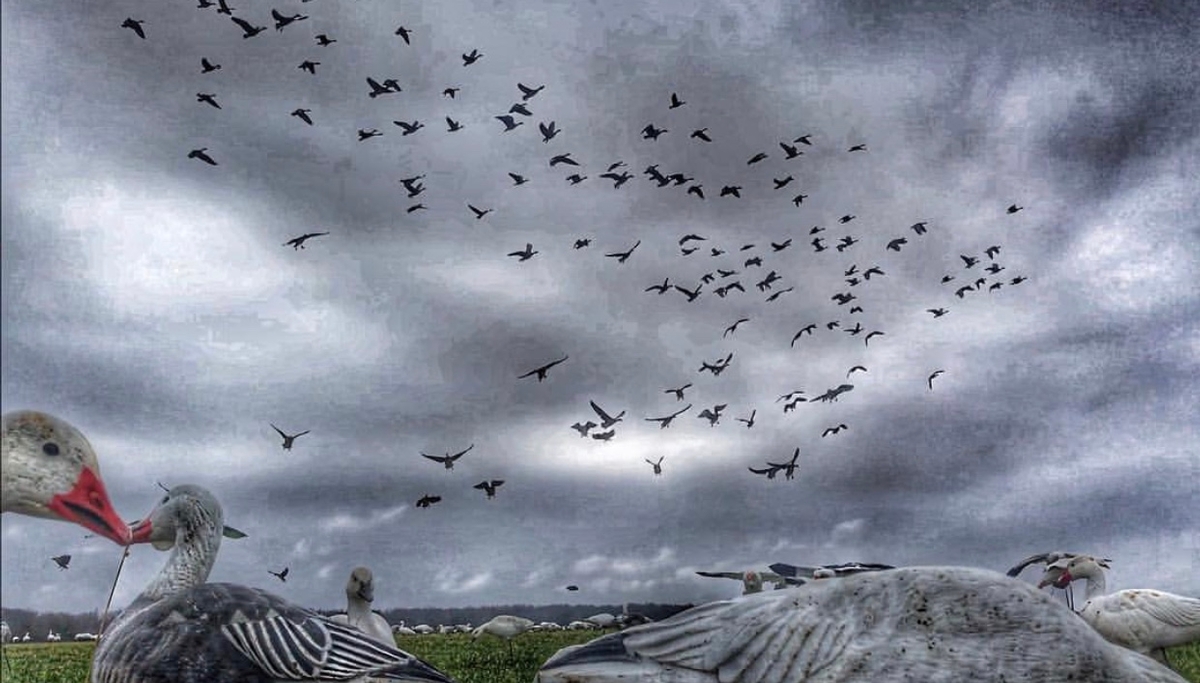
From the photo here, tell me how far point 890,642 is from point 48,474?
6.45ft

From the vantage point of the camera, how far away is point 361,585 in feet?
12.0

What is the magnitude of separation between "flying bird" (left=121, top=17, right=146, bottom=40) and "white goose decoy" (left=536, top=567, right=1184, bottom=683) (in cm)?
347

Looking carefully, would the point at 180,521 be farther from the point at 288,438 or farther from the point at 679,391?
the point at 679,391

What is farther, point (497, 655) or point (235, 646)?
point (497, 655)

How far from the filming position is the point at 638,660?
177cm

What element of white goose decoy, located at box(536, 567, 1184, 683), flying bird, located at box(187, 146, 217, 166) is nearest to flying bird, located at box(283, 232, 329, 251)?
flying bird, located at box(187, 146, 217, 166)

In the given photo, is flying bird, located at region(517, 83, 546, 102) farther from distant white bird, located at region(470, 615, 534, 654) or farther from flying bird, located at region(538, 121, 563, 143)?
distant white bird, located at region(470, 615, 534, 654)

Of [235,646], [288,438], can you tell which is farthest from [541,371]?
[235,646]

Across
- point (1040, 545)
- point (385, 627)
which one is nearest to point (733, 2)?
point (1040, 545)

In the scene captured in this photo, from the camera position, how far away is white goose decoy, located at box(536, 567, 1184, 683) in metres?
1.69

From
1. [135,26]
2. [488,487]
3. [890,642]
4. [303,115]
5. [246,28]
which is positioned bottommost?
[890,642]

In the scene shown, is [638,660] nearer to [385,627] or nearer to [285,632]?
[285,632]

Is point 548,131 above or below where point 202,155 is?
above

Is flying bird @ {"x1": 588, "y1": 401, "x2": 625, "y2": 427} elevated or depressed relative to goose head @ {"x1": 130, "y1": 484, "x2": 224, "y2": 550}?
elevated
